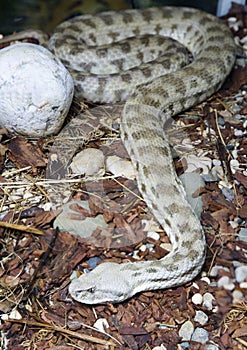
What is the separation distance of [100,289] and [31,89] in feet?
7.31

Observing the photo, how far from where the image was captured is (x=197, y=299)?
5215 millimetres

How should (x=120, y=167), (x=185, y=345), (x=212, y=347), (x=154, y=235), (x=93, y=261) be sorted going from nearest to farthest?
(x=212, y=347), (x=185, y=345), (x=93, y=261), (x=154, y=235), (x=120, y=167)

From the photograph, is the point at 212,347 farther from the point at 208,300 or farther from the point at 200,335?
the point at 208,300

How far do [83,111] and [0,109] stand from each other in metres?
1.13

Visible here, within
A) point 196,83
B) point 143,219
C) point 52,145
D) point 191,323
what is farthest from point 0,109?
point 191,323

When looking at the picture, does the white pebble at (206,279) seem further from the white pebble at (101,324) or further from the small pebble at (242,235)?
the white pebble at (101,324)

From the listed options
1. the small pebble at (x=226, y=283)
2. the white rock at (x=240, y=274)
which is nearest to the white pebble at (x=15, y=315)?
the small pebble at (x=226, y=283)

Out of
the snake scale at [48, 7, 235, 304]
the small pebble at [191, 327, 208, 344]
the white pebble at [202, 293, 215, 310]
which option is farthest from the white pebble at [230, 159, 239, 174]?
the small pebble at [191, 327, 208, 344]

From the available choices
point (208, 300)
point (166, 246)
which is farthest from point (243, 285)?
point (166, 246)

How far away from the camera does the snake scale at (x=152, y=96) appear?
5.25 meters

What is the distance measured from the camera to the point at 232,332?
4754 millimetres

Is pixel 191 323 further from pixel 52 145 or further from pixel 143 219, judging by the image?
pixel 52 145

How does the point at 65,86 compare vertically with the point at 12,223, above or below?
above

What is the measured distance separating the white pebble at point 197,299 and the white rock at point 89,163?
1.68 m
